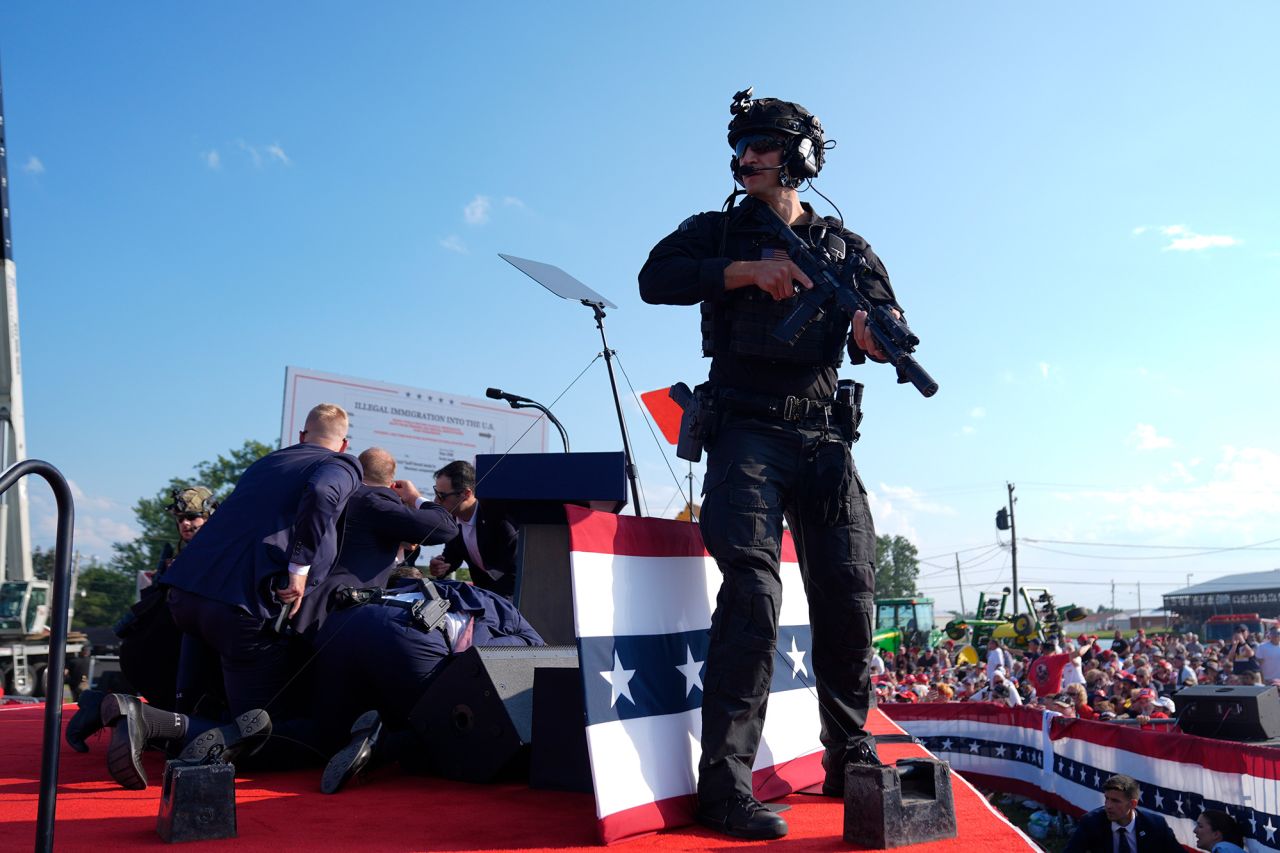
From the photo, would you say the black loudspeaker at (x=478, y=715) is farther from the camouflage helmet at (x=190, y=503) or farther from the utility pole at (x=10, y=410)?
the utility pole at (x=10, y=410)

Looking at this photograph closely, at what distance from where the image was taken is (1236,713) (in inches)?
291

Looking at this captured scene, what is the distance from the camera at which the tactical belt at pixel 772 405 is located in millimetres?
3291

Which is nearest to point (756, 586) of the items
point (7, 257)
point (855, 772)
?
point (855, 772)

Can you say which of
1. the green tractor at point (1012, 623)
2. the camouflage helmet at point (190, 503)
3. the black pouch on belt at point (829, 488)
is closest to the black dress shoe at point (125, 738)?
the camouflage helmet at point (190, 503)

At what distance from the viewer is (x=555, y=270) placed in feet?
26.8


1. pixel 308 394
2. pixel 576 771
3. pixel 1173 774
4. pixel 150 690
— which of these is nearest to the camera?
pixel 576 771

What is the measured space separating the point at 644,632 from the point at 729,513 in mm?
481

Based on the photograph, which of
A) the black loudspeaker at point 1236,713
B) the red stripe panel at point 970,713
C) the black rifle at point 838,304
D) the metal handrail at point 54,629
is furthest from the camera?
the red stripe panel at point 970,713

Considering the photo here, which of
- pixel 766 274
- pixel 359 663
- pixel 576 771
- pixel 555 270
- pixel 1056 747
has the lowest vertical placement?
pixel 1056 747

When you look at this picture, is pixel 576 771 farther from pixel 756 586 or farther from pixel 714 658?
pixel 756 586

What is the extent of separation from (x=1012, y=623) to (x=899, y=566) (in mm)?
109418

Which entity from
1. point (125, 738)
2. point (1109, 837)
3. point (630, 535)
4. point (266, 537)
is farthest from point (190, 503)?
point (1109, 837)

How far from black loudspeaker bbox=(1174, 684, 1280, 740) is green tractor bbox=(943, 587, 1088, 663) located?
23853 mm

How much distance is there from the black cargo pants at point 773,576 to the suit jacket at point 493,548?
3.17 metres
